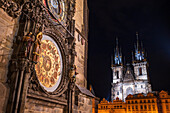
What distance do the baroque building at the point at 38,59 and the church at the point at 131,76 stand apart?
44.0 metres

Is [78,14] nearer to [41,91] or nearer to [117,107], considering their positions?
[41,91]

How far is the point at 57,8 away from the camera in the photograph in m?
7.16

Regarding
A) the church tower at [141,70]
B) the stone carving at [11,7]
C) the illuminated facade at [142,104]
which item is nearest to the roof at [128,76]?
the church tower at [141,70]

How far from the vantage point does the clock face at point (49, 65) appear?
17.6 feet

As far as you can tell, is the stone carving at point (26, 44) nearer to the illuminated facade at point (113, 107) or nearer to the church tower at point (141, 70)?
the illuminated facade at point (113, 107)

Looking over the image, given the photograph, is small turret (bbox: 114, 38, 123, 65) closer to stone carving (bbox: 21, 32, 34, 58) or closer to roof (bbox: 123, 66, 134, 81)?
roof (bbox: 123, 66, 134, 81)

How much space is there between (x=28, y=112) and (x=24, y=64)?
4.48ft

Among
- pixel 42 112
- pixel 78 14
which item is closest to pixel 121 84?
pixel 78 14

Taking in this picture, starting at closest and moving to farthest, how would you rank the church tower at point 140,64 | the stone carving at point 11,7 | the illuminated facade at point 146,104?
the stone carving at point 11,7
the illuminated facade at point 146,104
the church tower at point 140,64

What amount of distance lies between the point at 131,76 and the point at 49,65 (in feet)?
164

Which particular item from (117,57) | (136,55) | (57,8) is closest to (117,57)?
(117,57)

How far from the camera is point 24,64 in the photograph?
14.0ft

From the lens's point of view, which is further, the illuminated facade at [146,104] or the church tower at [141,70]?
the church tower at [141,70]

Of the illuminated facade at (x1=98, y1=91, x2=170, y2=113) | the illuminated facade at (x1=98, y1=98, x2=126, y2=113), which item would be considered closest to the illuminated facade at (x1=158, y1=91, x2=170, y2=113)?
the illuminated facade at (x1=98, y1=91, x2=170, y2=113)
